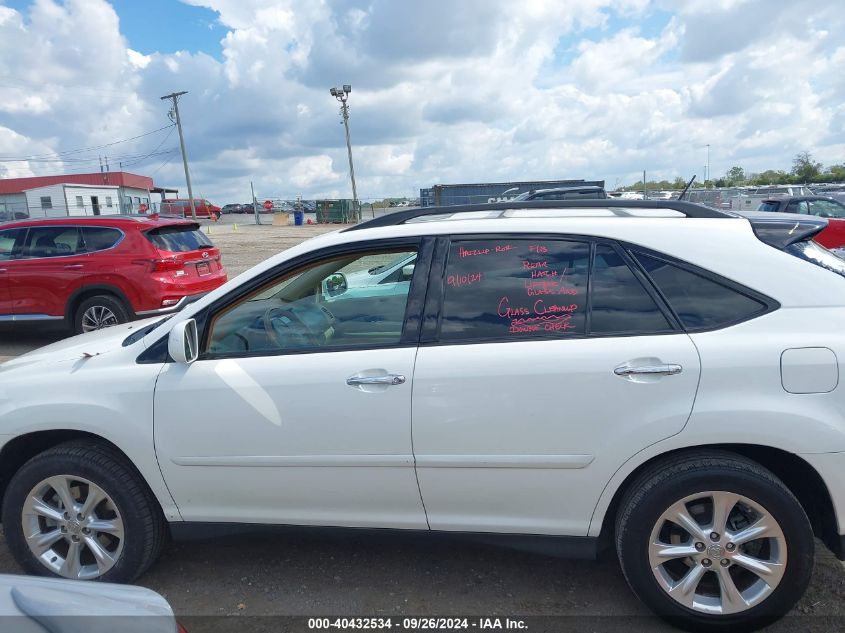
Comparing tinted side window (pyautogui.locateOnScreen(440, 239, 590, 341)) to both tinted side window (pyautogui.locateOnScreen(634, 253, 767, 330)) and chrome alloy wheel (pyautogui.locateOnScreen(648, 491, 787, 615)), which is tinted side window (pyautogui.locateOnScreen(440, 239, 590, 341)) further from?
chrome alloy wheel (pyautogui.locateOnScreen(648, 491, 787, 615))

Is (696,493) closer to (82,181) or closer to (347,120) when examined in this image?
(347,120)

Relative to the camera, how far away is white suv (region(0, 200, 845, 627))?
8.15 feet

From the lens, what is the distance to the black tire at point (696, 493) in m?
2.46

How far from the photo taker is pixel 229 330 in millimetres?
2984

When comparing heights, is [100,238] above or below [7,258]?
above

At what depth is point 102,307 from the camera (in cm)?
807

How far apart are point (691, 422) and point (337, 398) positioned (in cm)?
140

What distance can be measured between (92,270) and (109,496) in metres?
5.89

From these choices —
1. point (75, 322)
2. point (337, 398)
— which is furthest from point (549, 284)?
point (75, 322)

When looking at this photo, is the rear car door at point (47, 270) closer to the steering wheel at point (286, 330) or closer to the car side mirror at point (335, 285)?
the car side mirror at point (335, 285)

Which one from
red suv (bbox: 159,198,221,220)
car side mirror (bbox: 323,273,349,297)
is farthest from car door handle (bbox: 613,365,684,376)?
red suv (bbox: 159,198,221,220)

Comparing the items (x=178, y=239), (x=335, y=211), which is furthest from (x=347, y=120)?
(x=178, y=239)

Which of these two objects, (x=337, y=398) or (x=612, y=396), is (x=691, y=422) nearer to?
(x=612, y=396)

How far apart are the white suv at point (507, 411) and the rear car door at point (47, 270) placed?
5.56 metres
